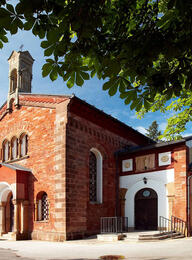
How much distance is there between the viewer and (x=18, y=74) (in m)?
17.1

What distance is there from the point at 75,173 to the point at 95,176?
93.8 inches

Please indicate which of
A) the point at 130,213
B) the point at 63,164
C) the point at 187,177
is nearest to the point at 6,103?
the point at 63,164

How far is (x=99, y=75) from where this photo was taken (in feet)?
11.7

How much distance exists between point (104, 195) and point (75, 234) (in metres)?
3.24

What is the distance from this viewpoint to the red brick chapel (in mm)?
13195

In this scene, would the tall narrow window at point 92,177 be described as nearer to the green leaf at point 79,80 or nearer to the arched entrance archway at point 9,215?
the arched entrance archway at point 9,215

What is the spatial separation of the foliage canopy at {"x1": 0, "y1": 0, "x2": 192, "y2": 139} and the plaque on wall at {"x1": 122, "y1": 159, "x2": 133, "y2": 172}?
1276 centimetres

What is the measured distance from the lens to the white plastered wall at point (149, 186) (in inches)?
555

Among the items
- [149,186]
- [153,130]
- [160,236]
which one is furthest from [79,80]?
[153,130]

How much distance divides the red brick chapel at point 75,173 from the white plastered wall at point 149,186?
1.9 inches

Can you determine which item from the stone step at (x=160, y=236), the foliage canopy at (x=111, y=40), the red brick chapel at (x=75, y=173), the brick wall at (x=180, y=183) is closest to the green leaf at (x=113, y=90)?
the foliage canopy at (x=111, y=40)

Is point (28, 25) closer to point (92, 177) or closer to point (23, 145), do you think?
point (92, 177)

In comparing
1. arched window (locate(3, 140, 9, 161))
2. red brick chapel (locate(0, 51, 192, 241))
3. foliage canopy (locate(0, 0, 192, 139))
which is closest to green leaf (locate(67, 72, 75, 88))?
foliage canopy (locate(0, 0, 192, 139))

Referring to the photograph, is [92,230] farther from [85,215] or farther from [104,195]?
[104,195]
